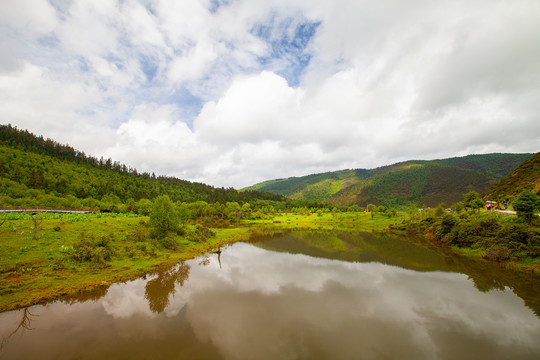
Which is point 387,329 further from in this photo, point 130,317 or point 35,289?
point 35,289

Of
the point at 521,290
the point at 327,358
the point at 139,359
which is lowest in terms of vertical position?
the point at 521,290

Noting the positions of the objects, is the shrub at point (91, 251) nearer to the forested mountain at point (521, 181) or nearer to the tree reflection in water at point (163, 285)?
the tree reflection in water at point (163, 285)

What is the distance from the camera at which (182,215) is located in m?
55.7

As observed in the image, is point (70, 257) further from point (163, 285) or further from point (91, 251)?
point (163, 285)

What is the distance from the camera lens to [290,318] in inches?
651

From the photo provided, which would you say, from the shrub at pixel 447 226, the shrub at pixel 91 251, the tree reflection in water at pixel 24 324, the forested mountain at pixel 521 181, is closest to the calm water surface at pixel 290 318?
the tree reflection in water at pixel 24 324

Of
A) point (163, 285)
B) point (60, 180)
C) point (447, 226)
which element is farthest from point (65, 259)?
point (60, 180)

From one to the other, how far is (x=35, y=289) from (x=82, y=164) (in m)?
158

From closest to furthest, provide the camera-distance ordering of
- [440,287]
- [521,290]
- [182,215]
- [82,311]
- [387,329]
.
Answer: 1. [387,329]
2. [82,311]
3. [521,290]
4. [440,287]
5. [182,215]

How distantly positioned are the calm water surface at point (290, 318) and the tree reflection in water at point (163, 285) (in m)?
0.10

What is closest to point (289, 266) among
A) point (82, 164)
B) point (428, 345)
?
point (428, 345)

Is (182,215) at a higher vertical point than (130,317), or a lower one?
higher

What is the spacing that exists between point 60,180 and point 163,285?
11441cm

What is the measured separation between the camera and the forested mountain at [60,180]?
7132cm
